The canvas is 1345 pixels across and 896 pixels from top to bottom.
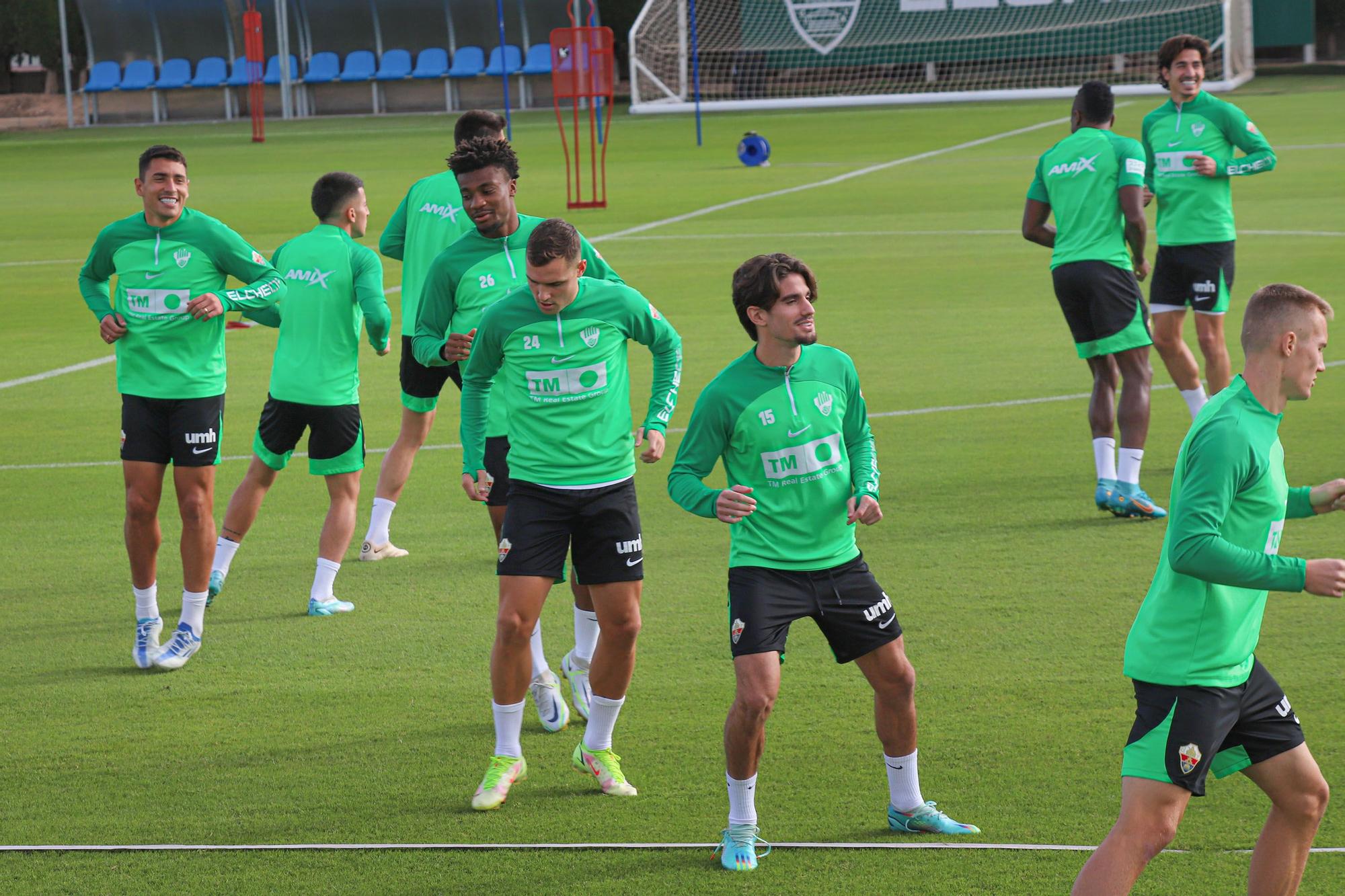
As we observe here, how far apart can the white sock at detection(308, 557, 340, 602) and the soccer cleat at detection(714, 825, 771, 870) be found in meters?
3.54

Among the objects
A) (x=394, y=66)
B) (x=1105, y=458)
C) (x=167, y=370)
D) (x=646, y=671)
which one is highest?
(x=394, y=66)

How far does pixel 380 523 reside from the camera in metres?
9.12

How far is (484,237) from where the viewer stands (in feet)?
21.5

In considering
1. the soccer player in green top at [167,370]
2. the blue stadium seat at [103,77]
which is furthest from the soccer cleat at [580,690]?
the blue stadium seat at [103,77]

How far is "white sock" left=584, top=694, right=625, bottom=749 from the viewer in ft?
18.9

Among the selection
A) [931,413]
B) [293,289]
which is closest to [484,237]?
[293,289]

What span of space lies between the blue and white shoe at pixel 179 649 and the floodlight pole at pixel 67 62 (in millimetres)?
46466

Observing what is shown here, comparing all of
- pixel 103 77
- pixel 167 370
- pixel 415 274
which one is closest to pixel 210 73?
pixel 103 77

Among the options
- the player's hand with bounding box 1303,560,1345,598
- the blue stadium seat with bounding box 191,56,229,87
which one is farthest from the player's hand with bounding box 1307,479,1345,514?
the blue stadium seat with bounding box 191,56,229,87

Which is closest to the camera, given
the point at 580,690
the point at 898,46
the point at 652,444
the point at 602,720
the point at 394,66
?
the point at 652,444

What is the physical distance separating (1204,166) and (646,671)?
5811 mm

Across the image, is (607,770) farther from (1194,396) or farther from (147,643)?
(1194,396)

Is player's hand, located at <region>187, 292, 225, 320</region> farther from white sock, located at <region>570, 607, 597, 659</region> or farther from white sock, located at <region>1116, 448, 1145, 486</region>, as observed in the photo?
white sock, located at <region>1116, 448, 1145, 486</region>

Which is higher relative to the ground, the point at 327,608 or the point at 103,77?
the point at 103,77
